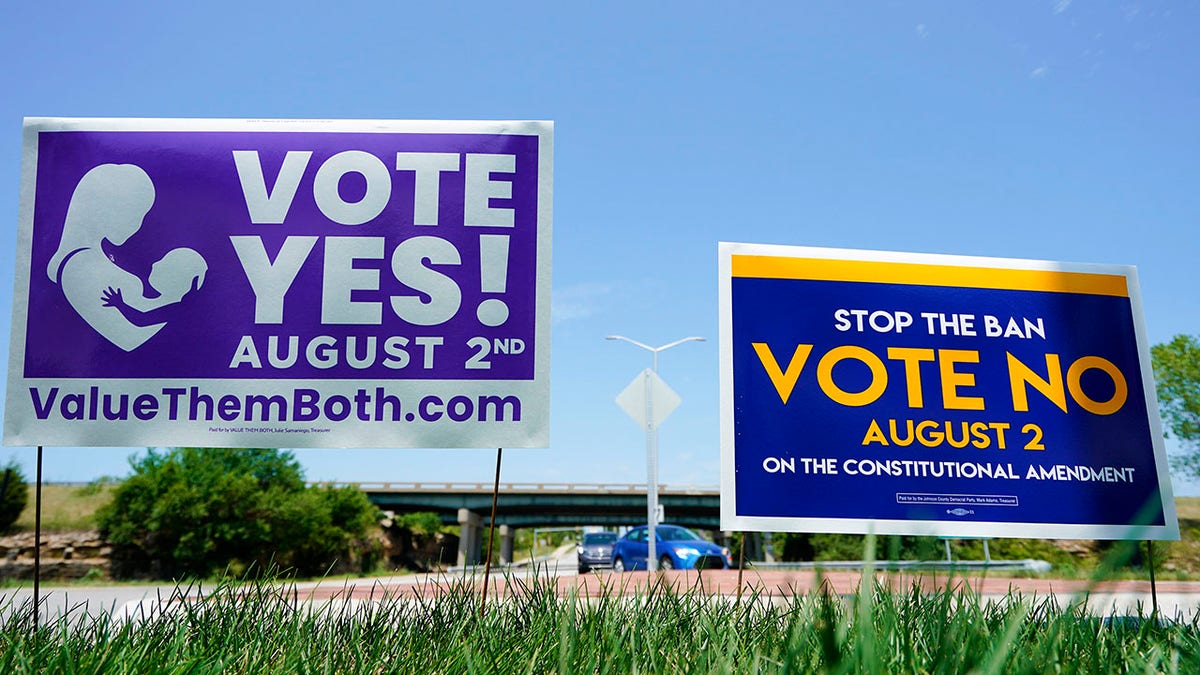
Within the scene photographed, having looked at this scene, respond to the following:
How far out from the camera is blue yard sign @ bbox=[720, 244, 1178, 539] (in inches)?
210

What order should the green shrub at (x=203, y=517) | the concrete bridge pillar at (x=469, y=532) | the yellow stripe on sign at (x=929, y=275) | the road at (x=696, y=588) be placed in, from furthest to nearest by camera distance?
1. the concrete bridge pillar at (x=469, y=532)
2. the green shrub at (x=203, y=517)
3. the yellow stripe on sign at (x=929, y=275)
4. the road at (x=696, y=588)

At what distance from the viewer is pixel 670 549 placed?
21.2 metres

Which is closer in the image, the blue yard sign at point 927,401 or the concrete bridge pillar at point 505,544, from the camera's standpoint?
the blue yard sign at point 927,401

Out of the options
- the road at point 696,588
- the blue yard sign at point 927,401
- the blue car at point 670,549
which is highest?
the blue yard sign at point 927,401

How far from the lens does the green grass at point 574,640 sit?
7.94 ft

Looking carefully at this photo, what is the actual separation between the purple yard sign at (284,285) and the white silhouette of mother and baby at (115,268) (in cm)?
1

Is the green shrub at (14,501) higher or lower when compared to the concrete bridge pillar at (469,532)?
higher

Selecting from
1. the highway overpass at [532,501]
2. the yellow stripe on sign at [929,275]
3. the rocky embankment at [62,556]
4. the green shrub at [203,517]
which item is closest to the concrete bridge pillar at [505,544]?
the highway overpass at [532,501]

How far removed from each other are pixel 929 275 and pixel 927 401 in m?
0.89

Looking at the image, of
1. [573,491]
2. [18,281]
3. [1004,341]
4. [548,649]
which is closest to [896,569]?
[548,649]

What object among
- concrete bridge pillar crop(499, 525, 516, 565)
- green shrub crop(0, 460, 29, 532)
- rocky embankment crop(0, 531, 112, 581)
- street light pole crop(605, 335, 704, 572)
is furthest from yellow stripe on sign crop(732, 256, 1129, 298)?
concrete bridge pillar crop(499, 525, 516, 565)

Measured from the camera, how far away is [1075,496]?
Answer: 5.58 meters

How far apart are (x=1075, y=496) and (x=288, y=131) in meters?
5.53

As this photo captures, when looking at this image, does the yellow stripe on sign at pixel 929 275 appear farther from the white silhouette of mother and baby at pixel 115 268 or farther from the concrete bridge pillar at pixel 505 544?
the concrete bridge pillar at pixel 505 544
